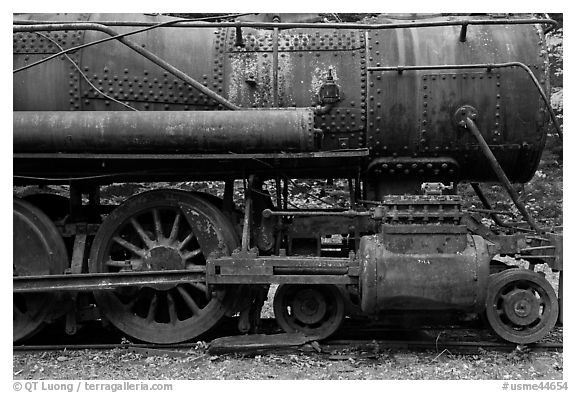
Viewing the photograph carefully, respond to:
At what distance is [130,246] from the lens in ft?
19.1

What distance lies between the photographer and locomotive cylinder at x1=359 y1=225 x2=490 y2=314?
5.18 m

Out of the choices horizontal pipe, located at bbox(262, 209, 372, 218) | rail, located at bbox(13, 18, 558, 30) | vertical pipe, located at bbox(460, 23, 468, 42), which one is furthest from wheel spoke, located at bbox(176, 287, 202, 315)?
vertical pipe, located at bbox(460, 23, 468, 42)

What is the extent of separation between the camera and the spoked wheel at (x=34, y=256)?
5.79 metres

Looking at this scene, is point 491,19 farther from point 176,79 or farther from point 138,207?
point 138,207

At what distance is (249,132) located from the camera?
209 inches

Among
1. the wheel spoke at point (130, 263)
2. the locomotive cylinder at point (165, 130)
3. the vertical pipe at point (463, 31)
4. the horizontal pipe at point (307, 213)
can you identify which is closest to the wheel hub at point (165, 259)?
the wheel spoke at point (130, 263)

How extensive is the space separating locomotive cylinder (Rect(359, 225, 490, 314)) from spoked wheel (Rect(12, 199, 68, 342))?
2.78 meters

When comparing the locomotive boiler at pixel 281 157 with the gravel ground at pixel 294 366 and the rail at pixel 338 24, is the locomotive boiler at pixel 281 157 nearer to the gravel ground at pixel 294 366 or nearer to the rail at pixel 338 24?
the rail at pixel 338 24

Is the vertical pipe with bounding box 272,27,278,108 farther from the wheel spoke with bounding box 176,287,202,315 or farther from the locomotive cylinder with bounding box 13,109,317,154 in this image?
the wheel spoke with bounding box 176,287,202,315

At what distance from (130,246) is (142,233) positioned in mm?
158

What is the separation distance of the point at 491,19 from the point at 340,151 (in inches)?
70.8

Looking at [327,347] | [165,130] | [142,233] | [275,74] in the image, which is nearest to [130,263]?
[142,233]

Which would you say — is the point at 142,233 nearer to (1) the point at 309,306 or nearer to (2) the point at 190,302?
(2) the point at 190,302
